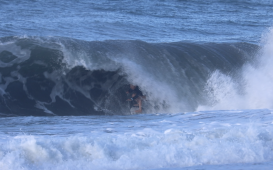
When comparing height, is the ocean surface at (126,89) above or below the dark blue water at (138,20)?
below

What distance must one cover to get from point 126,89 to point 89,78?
905mm

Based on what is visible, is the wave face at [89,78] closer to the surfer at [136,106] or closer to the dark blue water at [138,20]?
the surfer at [136,106]

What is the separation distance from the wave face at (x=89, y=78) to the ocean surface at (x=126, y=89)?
0.02 m

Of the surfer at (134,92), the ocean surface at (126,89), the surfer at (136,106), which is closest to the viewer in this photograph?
the ocean surface at (126,89)

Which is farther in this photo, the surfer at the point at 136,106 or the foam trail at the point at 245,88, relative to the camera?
the foam trail at the point at 245,88

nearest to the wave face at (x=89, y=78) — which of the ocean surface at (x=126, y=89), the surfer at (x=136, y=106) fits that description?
the ocean surface at (x=126, y=89)

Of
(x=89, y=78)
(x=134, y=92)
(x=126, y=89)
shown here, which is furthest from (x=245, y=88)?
(x=89, y=78)

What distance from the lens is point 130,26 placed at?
12.5m

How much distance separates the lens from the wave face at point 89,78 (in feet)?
23.1

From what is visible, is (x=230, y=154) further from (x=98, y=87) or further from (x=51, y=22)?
(x=51, y=22)

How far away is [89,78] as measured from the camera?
24.9 ft

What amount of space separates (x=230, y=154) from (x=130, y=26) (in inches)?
363

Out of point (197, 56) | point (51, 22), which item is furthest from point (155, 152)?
point (51, 22)

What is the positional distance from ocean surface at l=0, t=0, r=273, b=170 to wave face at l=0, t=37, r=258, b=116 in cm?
2
